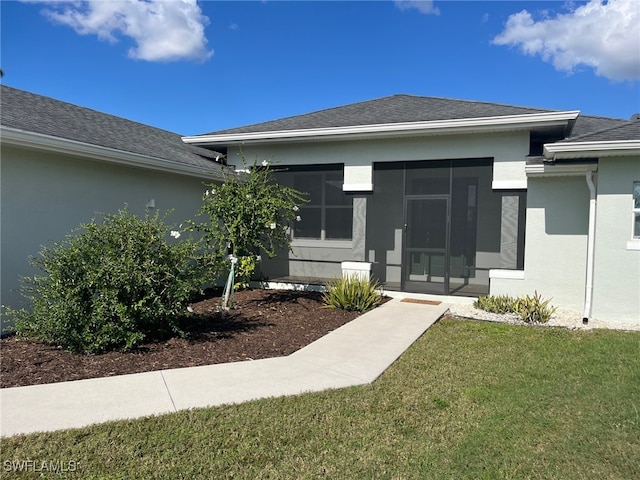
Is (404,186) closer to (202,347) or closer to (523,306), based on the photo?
(523,306)

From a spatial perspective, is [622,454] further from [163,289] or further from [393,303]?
[393,303]

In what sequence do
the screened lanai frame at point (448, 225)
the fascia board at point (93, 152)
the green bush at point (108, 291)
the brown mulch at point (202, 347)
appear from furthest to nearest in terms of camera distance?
the screened lanai frame at point (448, 225), the fascia board at point (93, 152), the green bush at point (108, 291), the brown mulch at point (202, 347)

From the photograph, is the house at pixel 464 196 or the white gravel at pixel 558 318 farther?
the house at pixel 464 196

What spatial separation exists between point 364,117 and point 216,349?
7076 mm

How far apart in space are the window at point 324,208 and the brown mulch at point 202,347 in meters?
3.80

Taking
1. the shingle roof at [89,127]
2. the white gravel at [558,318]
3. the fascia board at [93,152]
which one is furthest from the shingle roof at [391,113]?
the white gravel at [558,318]

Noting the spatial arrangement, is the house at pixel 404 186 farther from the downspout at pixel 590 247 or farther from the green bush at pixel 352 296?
the green bush at pixel 352 296

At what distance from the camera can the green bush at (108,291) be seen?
5.41m

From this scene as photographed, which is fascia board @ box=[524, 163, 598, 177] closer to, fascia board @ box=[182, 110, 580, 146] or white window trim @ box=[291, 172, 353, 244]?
fascia board @ box=[182, 110, 580, 146]

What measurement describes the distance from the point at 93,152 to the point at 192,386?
4905 mm

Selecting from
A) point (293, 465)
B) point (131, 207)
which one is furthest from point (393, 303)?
point (293, 465)

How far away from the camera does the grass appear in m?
3.02

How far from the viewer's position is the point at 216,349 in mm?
5863

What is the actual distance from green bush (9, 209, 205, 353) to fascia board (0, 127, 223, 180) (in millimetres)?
1727
